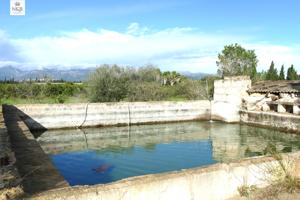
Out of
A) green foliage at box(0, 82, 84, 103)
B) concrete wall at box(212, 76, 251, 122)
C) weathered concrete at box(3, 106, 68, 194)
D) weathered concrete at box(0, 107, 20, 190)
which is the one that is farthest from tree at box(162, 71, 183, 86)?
weathered concrete at box(0, 107, 20, 190)

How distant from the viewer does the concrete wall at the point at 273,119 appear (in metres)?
20.6

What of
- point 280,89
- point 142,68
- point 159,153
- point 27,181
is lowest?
point 159,153

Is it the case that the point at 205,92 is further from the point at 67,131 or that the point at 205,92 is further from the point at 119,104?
the point at 67,131

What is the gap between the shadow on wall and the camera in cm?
1989

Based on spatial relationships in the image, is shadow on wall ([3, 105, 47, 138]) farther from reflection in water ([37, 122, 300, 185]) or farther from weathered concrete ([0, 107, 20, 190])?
weathered concrete ([0, 107, 20, 190])

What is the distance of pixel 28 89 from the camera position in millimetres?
35969

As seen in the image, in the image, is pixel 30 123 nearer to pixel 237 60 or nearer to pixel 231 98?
pixel 231 98

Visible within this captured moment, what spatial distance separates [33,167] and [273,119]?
18.0 meters

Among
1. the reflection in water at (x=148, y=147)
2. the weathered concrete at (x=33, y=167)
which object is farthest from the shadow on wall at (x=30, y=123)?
the weathered concrete at (x=33, y=167)

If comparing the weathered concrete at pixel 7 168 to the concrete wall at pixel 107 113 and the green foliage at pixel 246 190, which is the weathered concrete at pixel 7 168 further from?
the concrete wall at pixel 107 113

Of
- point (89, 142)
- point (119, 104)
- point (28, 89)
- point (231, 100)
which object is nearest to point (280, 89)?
point (231, 100)

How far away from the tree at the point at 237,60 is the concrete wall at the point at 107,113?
2696 cm

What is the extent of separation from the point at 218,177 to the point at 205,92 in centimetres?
3210

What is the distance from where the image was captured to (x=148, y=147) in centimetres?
1734
